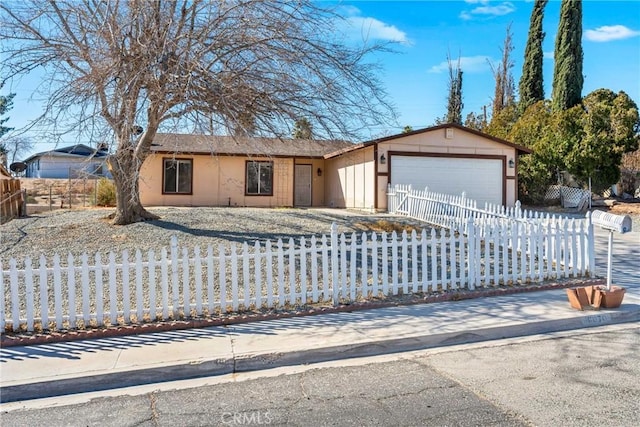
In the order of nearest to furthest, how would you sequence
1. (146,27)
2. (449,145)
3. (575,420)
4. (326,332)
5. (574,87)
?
(575,420) → (326,332) → (146,27) → (449,145) → (574,87)

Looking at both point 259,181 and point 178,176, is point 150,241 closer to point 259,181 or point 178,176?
point 178,176

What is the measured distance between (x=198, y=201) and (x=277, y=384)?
16.2 meters

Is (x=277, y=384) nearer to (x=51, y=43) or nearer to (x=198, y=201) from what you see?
(x=51, y=43)

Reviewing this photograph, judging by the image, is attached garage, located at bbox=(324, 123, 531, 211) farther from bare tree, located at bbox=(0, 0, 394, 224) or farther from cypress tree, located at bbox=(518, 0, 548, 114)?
cypress tree, located at bbox=(518, 0, 548, 114)

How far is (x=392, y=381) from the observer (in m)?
3.89

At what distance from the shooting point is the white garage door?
16.5 metres

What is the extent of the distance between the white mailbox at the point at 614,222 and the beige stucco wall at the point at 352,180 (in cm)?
1016

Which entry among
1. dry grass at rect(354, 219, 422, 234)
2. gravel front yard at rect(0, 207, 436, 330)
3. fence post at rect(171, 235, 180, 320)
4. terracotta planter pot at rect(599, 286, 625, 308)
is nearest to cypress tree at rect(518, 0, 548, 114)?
gravel front yard at rect(0, 207, 436, 330)

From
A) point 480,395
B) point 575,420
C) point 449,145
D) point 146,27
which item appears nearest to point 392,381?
point 480,395

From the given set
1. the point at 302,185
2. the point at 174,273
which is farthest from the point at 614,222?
the point at 302,185

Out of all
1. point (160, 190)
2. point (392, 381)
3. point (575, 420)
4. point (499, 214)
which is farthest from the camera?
point (160, 190)

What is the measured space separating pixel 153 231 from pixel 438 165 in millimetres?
11300
